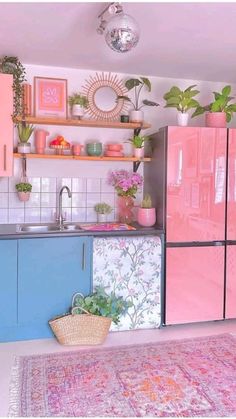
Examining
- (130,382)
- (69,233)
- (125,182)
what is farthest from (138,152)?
(130,382)

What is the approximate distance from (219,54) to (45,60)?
146 cm

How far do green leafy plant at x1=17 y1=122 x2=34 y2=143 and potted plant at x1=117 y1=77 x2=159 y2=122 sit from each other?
900 millimetres

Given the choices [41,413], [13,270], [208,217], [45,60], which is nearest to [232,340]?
[208,217]

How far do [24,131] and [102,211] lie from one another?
3.26 ft

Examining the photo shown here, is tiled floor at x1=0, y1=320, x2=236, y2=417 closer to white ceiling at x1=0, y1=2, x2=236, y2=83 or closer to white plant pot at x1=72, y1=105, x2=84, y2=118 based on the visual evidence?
white plant pot at x1=72, y1=105, x2=84, y2=118

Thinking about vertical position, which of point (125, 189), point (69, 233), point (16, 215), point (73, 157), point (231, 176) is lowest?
point (69, 233)

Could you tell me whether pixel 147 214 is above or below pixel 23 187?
below

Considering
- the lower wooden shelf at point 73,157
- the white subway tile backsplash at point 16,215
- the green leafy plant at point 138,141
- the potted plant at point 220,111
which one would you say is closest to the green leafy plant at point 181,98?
the potted plant at point 220,111

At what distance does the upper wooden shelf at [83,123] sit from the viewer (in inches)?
123

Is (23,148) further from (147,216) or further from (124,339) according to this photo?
(124,339)

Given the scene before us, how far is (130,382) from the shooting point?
2193mm

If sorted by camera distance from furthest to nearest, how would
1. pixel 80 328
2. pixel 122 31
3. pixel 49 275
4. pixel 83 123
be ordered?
pixel 83 123 → pixel 49 275 → pixel 80 328 → pixel 122 31

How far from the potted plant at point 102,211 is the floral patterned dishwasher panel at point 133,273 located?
1.65 feet

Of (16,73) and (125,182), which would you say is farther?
(125,182)
